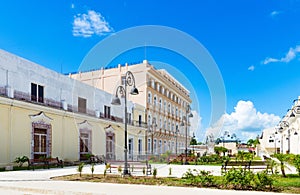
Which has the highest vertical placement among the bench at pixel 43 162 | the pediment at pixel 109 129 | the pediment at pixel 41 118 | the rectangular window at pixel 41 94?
the rectangular window at pixel 41 94

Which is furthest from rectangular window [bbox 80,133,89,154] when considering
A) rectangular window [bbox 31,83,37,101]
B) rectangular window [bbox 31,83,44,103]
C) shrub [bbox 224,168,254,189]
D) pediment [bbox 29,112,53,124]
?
shrub [bbox 224,168,254,189]

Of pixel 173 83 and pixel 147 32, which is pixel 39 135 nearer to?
pixel 147 32

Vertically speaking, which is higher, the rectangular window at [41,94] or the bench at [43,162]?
the rectangular window at [41,94]

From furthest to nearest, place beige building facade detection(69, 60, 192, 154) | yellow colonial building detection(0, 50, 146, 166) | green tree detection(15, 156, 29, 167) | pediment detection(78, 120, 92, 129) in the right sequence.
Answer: beige building facade detection(69, 60, 192, 154), pediment detection(78, 120, 92, 129), yellow colonial building detection(0, 50, 146, 166), green tree detection(15, 156, 29, 167)

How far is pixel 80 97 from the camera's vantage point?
25.4m

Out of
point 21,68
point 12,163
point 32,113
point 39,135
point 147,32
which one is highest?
point 147,32

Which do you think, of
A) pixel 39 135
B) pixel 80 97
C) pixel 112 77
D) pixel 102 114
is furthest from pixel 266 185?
pixel 112 77

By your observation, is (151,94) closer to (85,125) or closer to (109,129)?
(109,129)

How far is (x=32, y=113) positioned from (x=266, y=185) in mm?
14089

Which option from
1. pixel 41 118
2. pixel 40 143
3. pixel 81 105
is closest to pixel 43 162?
pixel 40 143

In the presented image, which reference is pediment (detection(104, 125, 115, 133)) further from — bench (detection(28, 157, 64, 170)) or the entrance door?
bench (detection(28, 157, 64, 170))

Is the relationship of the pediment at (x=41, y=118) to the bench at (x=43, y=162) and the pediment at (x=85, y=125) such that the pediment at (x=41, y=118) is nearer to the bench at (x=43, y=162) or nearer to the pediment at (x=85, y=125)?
the bench at (x=43, y=162)

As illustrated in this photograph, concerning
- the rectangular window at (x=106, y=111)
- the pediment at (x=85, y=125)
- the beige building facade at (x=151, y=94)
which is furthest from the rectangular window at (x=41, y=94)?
the beige building facade at (x=151, y=94)

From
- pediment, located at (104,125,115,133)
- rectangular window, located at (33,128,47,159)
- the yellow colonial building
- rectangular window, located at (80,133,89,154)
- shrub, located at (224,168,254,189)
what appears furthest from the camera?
pediment, located at (104,125,115,133)
